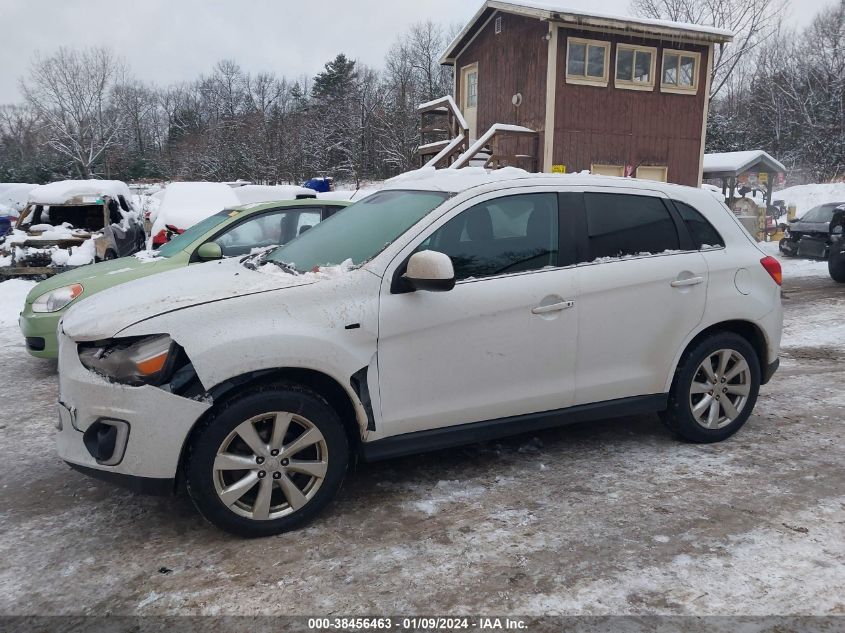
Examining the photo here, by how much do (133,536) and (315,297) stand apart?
4.87 feet

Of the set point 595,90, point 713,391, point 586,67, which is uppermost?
point 586,67

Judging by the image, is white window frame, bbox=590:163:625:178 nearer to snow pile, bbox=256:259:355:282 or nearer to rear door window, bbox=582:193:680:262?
rear door window, bbox=582:193:680:262

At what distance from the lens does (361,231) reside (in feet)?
12.8

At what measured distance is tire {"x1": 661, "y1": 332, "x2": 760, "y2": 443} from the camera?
4.25m

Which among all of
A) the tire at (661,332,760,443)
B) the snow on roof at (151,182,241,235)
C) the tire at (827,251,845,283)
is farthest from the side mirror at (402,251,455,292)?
the tire at (827,251,845,283)

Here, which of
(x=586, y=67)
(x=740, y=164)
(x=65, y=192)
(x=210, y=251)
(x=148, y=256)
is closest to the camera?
(x=210, y=251)

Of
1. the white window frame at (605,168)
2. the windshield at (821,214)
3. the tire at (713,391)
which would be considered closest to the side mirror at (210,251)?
the tire at (713,391)

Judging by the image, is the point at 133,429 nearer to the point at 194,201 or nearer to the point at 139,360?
the point at 139,360

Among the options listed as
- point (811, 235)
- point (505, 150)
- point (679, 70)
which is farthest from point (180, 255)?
point (679, 70)

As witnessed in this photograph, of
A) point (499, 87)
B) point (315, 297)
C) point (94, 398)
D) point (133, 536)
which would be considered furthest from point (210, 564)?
point (499, 87)

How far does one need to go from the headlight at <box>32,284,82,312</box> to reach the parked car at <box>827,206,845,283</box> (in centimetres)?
Answer: 1221

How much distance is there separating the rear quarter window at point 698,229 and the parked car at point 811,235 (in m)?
11.6

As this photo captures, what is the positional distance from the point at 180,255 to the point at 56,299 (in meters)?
1.19

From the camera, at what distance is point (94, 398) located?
10.1 ft
